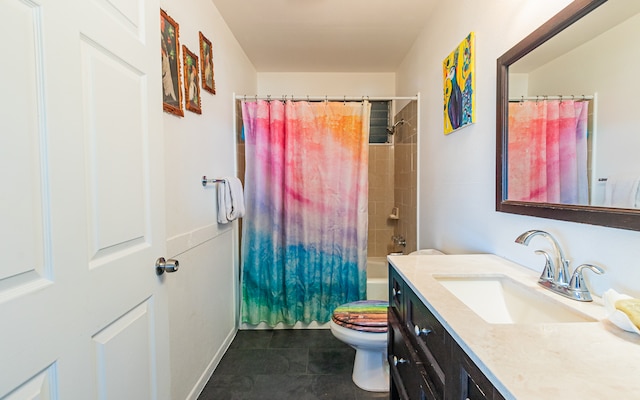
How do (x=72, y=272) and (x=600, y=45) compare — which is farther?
(x=600, y=45)

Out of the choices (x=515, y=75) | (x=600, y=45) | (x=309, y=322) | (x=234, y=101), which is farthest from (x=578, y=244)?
(x=234, y=101)

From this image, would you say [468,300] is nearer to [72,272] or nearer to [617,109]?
[617,109]

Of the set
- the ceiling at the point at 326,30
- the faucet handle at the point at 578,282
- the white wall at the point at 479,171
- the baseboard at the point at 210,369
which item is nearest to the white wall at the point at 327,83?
the ceiling at the point at 326,30

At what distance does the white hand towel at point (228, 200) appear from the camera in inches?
75.7

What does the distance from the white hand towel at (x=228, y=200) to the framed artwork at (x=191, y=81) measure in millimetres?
498

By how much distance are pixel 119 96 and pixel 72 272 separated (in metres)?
0.49

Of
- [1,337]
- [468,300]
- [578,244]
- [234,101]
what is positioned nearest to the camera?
[1,337]

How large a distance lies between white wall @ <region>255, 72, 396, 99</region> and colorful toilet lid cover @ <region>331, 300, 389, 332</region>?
7.31 ft

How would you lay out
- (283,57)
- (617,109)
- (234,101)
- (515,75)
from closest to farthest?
(617,109) < (515,75) < (234,101) < (283,57)

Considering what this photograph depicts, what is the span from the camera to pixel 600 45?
2.61ft

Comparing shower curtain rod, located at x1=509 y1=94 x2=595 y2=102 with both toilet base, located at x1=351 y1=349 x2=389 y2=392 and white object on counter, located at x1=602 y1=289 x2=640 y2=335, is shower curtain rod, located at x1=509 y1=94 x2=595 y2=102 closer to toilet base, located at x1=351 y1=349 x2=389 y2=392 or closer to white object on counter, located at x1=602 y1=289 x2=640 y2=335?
white object on counter, located at x1=602 y1=289 x2=640 y2=335

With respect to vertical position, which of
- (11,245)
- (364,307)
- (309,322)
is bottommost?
(309,322)

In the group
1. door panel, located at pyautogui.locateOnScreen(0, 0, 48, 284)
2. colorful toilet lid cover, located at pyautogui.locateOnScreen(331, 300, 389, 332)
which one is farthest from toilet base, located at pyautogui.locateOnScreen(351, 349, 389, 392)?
door panel, located at pyautogui.locateOnScreen(0, 0, 48, 284)

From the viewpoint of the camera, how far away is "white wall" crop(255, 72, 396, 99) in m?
3.08
